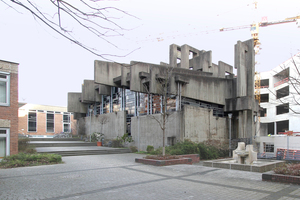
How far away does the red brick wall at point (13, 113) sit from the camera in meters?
15.2

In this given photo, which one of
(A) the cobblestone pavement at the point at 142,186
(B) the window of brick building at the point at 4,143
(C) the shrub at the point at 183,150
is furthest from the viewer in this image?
(C) the shrub at the point at 183,150

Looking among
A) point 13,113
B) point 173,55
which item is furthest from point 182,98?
point 13,113

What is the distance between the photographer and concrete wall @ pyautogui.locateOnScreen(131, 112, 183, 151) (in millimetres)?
22469

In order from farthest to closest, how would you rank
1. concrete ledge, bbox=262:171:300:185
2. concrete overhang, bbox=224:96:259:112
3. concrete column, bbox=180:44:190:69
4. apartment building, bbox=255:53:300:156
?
apartment building, bbox=255:53:300:156 < concrete column, bbox=180:44:190:69 < concrete overhang, bbox=224:96:259:112 < concrete ledge, bbox=262:171:300:185

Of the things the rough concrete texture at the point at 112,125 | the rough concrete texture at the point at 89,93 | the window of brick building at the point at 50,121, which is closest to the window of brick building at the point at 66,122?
the window of brick building at the point at 50,121

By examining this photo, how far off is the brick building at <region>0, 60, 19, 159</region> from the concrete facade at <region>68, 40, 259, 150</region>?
9.58m

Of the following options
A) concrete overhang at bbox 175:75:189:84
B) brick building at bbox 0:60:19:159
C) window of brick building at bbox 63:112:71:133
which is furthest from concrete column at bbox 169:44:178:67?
window of brick building at bbox 63:112:71:133

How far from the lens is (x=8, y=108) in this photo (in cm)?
1527

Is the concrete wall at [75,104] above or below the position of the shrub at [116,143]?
above

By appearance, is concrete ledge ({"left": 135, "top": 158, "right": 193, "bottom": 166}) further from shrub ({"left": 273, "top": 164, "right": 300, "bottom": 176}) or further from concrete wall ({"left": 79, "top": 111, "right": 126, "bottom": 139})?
concrete wall ({"left": 79, "top": 111, "right": 126, "bottom": 139})

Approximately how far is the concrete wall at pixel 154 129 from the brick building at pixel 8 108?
10.4 m

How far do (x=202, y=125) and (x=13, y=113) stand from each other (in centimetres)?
1684

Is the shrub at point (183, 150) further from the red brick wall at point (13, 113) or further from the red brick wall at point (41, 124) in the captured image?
the red brick wall at point (41, 124)

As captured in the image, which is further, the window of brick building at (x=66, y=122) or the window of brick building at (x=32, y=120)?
the window of brick building at (x=66, y=122)
